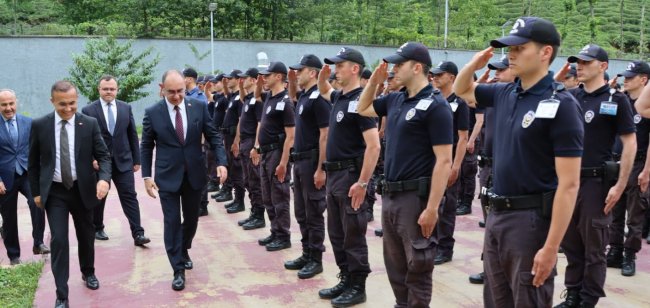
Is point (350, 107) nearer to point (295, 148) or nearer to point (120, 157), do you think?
point (295, 148)

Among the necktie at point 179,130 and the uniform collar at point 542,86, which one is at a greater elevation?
the uniform collar at point 542,86

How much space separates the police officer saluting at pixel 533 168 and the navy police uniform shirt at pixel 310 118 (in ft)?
8.07

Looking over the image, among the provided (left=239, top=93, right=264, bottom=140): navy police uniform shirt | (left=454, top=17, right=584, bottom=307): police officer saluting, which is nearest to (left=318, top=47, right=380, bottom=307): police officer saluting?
(left=454, top=17, right=584, bottom=307): police officer saluting

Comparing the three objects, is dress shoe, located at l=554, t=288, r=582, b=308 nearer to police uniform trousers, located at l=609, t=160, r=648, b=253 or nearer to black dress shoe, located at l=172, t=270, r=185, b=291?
police uniform trousers, located at l=609, t=160, r=648, b=253

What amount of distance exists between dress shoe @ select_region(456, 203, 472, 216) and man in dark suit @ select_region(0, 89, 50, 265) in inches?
204

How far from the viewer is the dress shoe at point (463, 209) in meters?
8.01

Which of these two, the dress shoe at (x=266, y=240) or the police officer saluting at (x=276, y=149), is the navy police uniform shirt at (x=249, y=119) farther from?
the dress shoe at (x=266, y=240)

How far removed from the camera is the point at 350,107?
14.6 ft

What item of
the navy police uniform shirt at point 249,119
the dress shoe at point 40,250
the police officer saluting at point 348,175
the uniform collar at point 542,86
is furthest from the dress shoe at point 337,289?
the navy police uniform shirt at point 249,119

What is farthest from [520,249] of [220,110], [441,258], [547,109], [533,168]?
[220,110]

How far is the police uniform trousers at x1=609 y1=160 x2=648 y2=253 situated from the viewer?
5.34m

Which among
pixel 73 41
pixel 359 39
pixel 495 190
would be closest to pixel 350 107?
pixel 495 190

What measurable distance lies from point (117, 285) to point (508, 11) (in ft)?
145

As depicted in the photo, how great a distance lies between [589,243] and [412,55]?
1.90 metres
